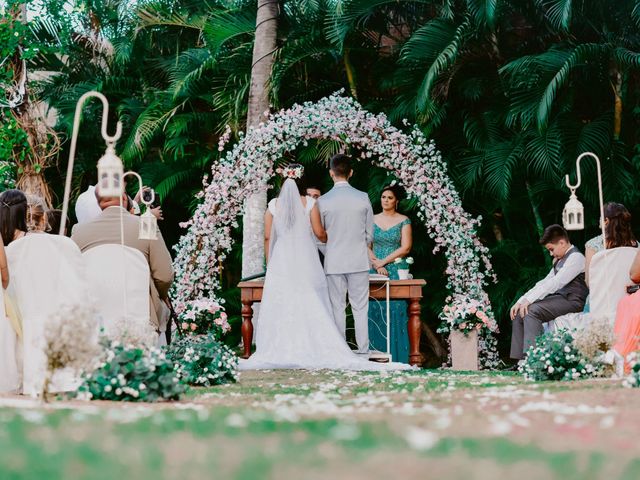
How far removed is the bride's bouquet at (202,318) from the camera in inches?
440

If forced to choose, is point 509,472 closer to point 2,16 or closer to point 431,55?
point 431,55

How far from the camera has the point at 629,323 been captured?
765cm

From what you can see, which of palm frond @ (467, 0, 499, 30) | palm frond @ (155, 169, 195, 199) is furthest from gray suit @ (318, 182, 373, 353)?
palm frond @ (155, 169, 195, 199)

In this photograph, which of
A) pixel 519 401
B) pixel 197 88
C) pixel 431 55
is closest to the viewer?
pixel 519 401

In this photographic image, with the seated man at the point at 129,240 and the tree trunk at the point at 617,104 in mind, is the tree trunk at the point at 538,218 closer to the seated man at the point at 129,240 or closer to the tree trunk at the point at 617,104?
the tree trunk at the point at 617,104

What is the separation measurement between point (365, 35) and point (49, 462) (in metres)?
12.1

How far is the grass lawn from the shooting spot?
305 cm

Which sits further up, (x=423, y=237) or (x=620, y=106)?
(x=620, y=106)

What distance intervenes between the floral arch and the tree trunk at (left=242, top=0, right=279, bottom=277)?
0.35 meters

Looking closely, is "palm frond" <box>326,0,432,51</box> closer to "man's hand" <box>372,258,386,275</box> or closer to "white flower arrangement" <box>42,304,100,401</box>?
"man's hand" <box>372,258,386,275</box>

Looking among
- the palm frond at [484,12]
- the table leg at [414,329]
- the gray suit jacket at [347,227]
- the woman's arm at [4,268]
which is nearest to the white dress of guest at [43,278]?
the woman's arm at [4,268]

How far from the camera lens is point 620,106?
40.7ft

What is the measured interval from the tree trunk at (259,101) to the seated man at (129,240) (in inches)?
183

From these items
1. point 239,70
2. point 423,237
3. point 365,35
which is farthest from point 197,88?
point 423,237
